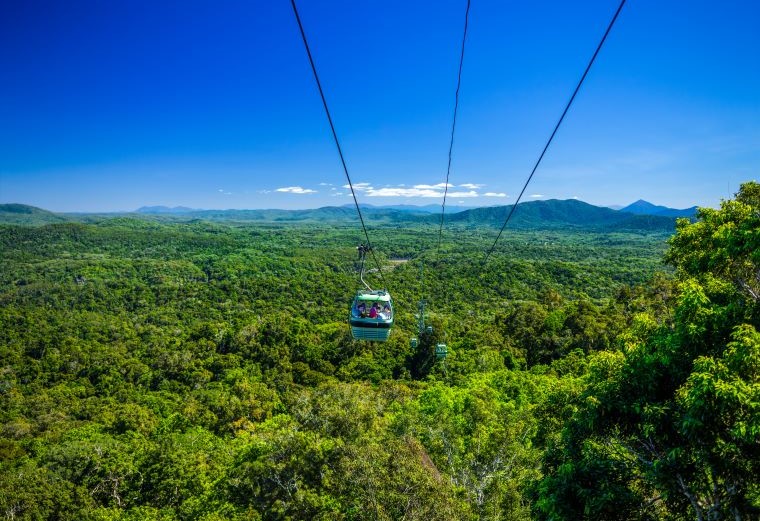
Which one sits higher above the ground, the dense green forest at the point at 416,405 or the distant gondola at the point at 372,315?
the distant gondola at the point at 372,315

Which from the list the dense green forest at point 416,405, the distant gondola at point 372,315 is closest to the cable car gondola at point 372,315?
the distant gondola at point 372,315

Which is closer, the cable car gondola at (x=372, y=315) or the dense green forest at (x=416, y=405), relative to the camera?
the dense green forest at (x=416, y=405)

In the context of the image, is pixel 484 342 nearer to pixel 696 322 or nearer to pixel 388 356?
pixel 388 356

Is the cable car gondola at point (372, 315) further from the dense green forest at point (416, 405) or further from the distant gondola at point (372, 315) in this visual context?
the dense green forest at point (416, 405)

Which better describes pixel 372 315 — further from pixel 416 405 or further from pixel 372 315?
pixel 416 405

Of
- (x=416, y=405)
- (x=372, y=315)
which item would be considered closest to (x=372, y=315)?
(x=372, y=315)

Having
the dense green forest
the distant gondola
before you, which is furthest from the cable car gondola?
the dense green forest

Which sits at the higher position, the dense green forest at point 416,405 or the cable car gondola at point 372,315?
the cable car gondola at point 372,315

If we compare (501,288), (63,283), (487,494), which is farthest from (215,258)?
(487,494)
